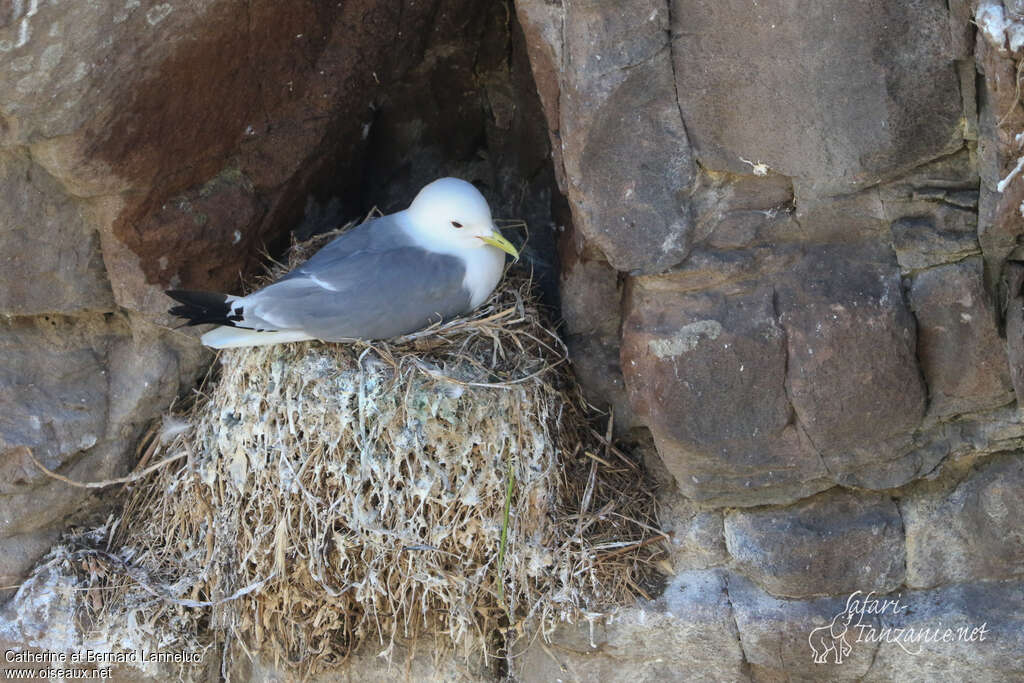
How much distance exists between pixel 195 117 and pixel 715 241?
1238mm

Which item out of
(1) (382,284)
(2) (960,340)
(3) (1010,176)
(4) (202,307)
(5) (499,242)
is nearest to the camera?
(3) (1010,176)

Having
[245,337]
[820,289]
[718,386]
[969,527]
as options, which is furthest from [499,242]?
[969,527]

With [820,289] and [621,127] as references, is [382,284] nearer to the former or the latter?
[621,127]

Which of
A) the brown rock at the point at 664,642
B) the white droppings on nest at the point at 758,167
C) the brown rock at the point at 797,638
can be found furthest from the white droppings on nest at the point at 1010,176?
the brown rock at the point at 664,642

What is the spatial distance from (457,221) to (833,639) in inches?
52.7

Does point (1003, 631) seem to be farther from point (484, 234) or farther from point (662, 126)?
point (484, 234)

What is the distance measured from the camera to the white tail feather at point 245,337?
2.69 meters

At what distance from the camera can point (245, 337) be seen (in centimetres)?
271

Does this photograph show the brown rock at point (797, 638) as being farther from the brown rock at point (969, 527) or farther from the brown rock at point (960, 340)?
the brown rock at point (960, 340)

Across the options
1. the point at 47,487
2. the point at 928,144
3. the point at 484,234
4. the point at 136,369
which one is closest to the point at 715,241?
the point at 928,144

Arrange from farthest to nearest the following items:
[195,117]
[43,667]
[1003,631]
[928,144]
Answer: [43,667], [195,117], [1003,631], [928,144]

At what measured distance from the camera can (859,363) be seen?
2.23 metres

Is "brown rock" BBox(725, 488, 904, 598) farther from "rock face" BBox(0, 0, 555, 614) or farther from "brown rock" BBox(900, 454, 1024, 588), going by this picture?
"rock face" BBox(0, 0, 555, 614)

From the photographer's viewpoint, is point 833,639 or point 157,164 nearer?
point 833,639
